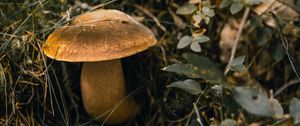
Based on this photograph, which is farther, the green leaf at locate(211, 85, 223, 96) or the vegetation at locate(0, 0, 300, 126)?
the vegetation at locate(0, 0, 300, 126)

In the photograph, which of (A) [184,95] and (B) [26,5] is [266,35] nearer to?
(A) [184,95]

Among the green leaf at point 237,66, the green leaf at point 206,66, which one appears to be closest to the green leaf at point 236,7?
the green leaf at point 237,66

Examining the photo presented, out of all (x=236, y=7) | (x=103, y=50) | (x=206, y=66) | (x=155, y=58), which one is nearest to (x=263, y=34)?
(x=236, y=7)

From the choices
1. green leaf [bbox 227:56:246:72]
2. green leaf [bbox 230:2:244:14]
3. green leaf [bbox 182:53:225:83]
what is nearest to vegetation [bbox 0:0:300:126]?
green leaf [bbox 230:2:244:14]

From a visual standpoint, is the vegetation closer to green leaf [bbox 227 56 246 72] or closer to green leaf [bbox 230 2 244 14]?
green leaf [bbox 230 2 244 14]

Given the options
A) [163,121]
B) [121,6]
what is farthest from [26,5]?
[163,121]

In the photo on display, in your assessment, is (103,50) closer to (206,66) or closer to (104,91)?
(104,91)
